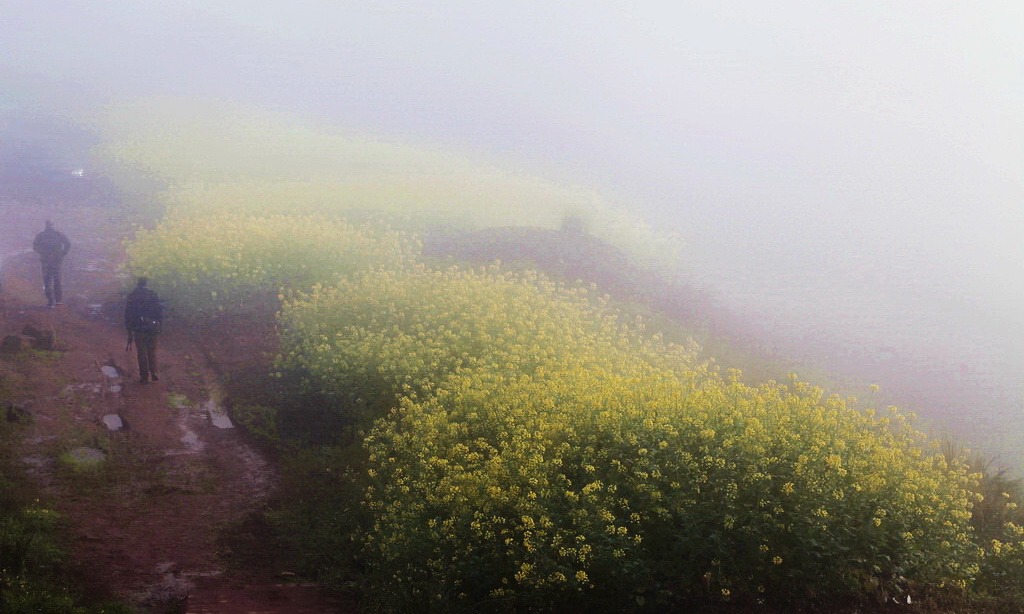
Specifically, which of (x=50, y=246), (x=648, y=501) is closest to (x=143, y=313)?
(x=50, y=246)

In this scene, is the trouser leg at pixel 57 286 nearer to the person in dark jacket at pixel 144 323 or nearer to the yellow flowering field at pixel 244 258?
the yellow flowering field at pixel 244 258

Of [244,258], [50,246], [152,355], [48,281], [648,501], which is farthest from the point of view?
[244,258]

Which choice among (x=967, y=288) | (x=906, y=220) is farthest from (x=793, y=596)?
(x=906, y=220)

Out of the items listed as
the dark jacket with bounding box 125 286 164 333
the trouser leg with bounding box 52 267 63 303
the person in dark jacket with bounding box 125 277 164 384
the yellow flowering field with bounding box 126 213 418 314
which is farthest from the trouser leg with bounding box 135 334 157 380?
A: the trouser leg with bounding box 52 267 63 303

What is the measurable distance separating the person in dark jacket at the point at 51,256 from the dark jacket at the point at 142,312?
15.9 feet

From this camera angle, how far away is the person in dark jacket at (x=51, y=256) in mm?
19031

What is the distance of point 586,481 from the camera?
30.8 ft

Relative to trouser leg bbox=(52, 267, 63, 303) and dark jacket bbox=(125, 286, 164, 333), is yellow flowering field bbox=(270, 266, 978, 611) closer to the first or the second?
dark jacket bbox=(125, 286, 164, 333)

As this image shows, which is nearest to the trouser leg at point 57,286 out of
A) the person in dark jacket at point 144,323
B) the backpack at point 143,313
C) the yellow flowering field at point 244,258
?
the yellow flowering field at point 244,258

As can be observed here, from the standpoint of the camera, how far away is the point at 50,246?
1906cm

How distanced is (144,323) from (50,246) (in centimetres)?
535

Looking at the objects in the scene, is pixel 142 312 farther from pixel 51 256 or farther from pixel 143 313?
pixel 51 256

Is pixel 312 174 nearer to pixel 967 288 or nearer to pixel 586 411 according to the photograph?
pixel 967 288

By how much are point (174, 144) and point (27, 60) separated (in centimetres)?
3494
